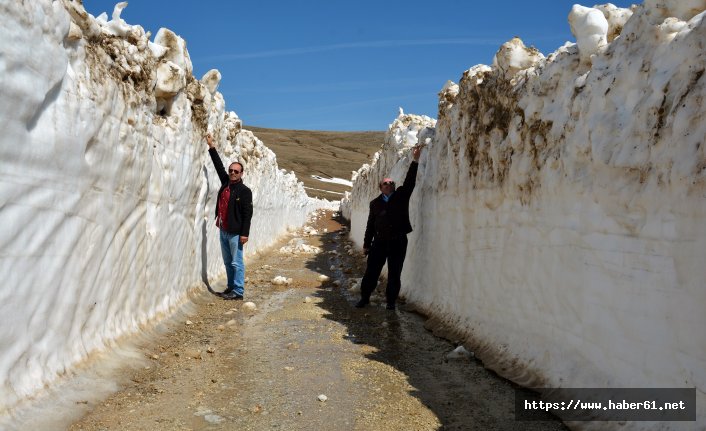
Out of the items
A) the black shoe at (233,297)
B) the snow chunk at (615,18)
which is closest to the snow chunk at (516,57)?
the snow chunk at (615,18)

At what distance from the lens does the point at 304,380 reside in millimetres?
4352

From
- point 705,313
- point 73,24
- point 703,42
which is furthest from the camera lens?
point 73,24

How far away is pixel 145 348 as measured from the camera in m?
4.90

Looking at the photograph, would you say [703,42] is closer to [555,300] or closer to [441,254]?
[555,300]

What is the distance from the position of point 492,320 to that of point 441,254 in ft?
6.20

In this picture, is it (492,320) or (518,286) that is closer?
(518,286)

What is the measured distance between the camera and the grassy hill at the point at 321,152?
271 feet

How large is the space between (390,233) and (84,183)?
414 cm

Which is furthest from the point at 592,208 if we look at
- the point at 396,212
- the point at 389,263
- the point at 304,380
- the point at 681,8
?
the point at 389,263

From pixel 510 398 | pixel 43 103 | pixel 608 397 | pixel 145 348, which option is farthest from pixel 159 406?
pixel 608 397

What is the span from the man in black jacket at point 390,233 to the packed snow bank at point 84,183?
91.5 inches

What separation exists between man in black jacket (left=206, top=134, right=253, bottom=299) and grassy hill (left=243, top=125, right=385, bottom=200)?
5975 centimetres

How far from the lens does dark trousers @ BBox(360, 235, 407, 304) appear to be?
729cm

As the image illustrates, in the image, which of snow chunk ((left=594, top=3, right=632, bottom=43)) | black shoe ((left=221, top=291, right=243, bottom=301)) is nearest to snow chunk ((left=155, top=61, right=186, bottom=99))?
black shoe ((left=221, top=291, right=243, bottom=301))
